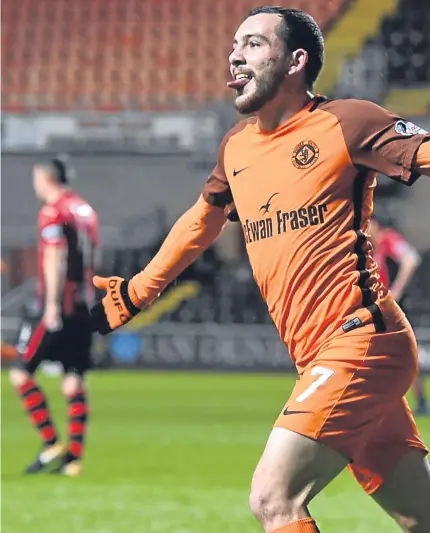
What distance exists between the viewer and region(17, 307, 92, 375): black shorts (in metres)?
9.67

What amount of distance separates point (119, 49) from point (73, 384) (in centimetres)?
2337

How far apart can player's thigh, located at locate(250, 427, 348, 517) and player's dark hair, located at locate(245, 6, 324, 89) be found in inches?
49.4

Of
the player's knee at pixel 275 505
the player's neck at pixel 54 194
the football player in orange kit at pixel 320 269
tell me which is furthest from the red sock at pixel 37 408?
the player's knee at pixel 275 505

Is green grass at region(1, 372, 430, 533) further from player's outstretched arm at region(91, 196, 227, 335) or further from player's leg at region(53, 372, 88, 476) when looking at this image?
player's outstretched arm at region(91, 196, 227, 335)

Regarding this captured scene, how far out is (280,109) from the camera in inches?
183

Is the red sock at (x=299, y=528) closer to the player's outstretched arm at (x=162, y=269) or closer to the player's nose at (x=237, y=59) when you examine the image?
the player's outstretched arm at (x=162, y=269)

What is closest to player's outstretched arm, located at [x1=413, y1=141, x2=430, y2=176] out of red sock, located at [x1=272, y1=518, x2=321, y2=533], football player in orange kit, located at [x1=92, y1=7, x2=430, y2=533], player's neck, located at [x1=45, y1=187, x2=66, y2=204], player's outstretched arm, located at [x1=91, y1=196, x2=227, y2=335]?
football player in orange kit, located at [x1=92, y1=7, x2=430, y2=533]

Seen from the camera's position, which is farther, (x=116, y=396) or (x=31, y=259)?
(x=31, y=259)

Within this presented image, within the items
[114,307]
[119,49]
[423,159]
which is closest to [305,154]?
[423,159]

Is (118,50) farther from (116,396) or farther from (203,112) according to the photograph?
(116,396)

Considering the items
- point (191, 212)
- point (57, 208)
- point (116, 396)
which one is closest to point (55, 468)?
point (57, 208)

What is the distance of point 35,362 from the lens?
31.8ft

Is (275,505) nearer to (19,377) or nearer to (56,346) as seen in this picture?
(56,346)

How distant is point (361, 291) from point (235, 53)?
0.90 m
